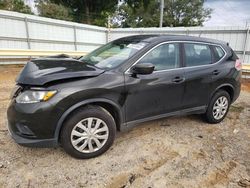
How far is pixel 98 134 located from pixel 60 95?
73cm

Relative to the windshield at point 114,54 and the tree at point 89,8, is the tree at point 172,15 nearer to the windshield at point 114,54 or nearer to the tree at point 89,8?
the tree at point 89,8

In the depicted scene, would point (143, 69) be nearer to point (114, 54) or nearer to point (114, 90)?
point (114, 90)

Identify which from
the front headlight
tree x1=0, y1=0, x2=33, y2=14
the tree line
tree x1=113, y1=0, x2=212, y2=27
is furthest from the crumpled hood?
tree x1=113, y1=0, x2=212, y2=27

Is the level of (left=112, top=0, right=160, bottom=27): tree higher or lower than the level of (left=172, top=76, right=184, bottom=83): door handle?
higher

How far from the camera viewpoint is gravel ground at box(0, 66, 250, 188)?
247 cm

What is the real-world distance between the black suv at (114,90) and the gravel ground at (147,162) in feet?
0.89

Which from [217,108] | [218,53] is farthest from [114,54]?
[217,108]

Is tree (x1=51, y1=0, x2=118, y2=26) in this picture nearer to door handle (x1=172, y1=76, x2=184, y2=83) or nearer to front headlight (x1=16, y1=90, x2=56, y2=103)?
door handle (x1=172, y1=76, x2=184, y2=83)

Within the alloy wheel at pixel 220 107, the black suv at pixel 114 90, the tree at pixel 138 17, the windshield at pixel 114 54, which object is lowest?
the alloy wheel at pixel 220 107

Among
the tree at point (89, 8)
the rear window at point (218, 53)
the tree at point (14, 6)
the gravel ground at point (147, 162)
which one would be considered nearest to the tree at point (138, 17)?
the tree at point (89, 8)

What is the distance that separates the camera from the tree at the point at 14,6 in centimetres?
2314

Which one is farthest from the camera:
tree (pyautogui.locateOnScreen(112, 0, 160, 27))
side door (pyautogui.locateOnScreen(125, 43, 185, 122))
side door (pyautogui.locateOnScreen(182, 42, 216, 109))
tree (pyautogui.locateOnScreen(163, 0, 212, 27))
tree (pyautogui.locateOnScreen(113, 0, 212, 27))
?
tree (pyautogui.locateOnScreen(163, 0, 212, 27))

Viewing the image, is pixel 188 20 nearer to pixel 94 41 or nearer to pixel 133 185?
pixel 94 41

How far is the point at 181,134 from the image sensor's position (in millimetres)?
3682
